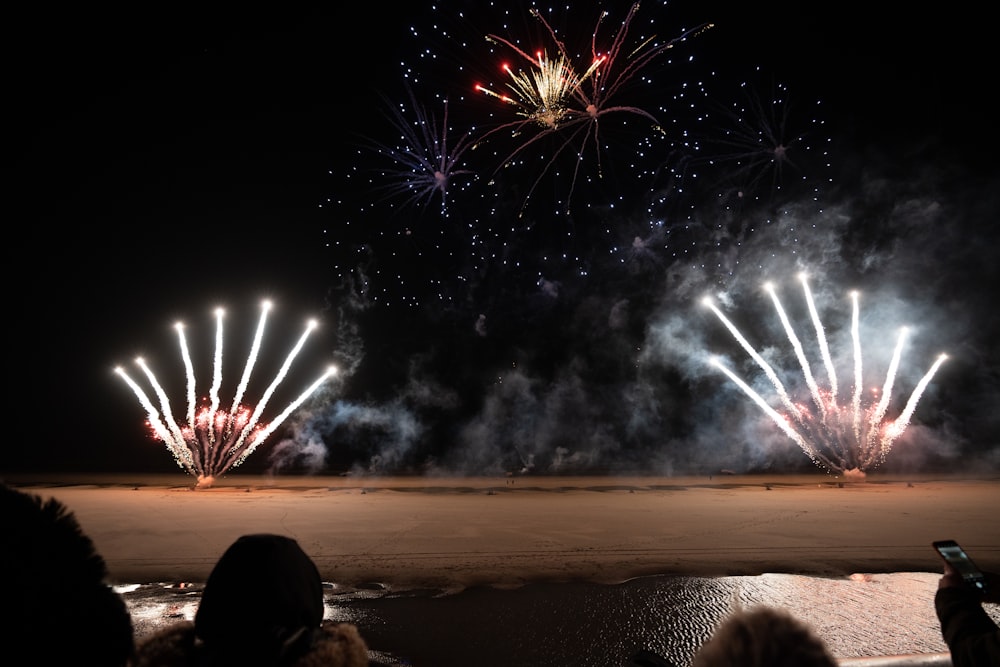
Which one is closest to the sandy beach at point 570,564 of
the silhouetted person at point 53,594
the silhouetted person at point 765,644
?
the silhouetted person at point 765,644

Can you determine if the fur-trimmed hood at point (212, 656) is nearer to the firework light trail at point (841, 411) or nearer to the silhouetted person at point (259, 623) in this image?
the silhouetted person at point (259, 623)

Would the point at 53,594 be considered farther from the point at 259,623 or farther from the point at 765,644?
the point at 765,644

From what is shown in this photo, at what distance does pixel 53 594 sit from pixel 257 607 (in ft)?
2.27

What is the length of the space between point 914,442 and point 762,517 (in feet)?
88.4

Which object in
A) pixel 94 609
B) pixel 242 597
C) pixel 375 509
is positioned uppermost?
pixel 94 609

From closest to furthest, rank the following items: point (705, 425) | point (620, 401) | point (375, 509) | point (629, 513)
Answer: point (629, 513) → point (375, 509) → point (705, 425) → point (620, 401)

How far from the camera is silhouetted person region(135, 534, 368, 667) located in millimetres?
1616

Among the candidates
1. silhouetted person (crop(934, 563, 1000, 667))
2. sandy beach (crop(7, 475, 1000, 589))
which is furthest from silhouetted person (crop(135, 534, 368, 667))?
sandy beach (crop(7, 475, 1000, 589))

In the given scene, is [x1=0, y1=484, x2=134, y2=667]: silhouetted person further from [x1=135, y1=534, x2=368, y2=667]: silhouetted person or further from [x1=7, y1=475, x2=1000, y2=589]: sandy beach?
[x1=7, y1=475, x2=1000, y2=589]: sandy beach

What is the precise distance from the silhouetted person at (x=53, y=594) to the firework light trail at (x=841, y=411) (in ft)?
68.8

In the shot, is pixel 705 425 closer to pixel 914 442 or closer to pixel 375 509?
pixel 914 442

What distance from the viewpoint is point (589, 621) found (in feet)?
16.9

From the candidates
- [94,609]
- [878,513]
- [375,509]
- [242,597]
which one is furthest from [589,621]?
[878,513]

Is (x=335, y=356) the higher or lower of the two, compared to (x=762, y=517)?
higher
